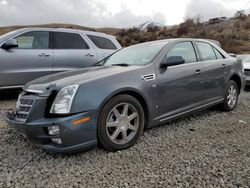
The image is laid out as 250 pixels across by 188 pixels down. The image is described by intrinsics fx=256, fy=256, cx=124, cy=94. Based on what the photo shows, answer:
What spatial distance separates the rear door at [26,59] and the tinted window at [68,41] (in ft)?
0.64

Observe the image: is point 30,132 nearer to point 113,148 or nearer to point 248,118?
point 113,148

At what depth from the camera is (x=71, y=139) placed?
2.86 m

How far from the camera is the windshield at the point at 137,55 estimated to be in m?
3.97

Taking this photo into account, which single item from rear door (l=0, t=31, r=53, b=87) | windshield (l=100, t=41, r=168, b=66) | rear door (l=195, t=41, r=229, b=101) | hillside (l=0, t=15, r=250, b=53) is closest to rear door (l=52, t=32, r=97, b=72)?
rear door (l=0, t=31, r=53, b=87)

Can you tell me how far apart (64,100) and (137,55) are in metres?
1.75

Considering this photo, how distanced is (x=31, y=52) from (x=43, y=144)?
3451mm

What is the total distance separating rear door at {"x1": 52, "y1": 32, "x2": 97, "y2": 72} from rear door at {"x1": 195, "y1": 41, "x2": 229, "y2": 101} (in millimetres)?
2864

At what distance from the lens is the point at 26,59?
18.7 feet

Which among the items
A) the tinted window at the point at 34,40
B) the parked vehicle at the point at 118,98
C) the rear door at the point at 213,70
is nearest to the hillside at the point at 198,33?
the tinted window at the point at 34,40

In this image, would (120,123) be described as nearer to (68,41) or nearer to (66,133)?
(66,133)

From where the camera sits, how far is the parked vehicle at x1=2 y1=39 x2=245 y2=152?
2883mm

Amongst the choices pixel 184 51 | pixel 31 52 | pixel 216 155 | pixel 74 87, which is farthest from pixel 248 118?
pixel 31 52

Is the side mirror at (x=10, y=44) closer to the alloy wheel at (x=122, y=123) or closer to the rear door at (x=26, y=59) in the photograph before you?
the rear door at (x=26, y=59)

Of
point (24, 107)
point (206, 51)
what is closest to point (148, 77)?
point (24, 107)
